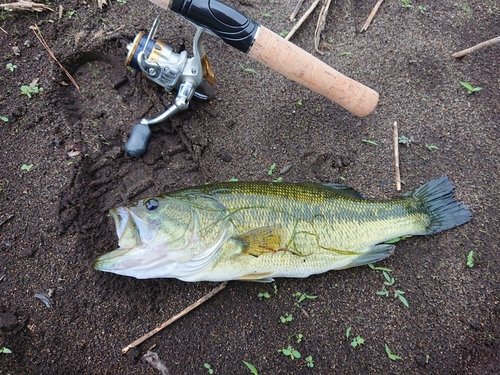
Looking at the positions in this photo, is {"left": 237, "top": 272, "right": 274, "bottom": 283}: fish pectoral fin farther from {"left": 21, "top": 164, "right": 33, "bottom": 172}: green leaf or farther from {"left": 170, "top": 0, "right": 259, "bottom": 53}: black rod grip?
{"left": 21, "top": 164, "right": 33, "bottom": 172}: green leaf

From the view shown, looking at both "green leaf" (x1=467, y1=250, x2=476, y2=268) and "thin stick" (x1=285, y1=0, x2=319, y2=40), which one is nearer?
"green leaf" (x1=467, y1=250, x2=476, y2=268)

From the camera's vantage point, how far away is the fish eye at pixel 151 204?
256 cm

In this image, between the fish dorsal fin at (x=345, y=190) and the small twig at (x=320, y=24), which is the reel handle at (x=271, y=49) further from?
the small twig at (x=320, y=24)

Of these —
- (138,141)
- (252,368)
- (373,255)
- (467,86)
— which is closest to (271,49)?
(138,141)

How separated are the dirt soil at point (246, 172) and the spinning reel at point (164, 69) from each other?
0.57ft

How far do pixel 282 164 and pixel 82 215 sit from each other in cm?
197

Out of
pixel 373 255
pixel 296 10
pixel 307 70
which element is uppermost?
pixel 296 10

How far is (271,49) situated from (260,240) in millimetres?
1611

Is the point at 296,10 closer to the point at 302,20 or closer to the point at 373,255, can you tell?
the point at 302,20

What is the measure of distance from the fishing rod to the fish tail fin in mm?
904

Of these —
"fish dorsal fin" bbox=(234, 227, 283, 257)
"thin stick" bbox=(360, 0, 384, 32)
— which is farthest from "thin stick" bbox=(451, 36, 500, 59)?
"fish dorsal fin" bbox=(234, 227, 283, 257)

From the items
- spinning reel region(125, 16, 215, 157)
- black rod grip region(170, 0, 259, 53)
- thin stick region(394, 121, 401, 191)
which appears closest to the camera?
black rod grip region(170, 0, 259, 53)

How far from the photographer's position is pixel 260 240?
2.55 metres

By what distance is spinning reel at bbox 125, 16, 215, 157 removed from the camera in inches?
116
